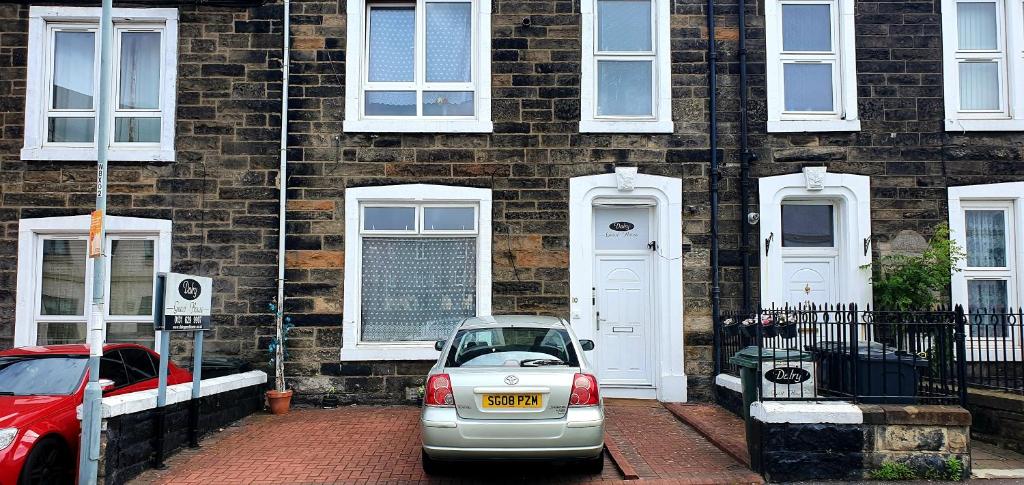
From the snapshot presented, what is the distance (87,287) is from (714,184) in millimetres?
9238

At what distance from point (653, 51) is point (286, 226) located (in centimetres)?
602

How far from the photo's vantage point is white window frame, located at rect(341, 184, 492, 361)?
1079cm

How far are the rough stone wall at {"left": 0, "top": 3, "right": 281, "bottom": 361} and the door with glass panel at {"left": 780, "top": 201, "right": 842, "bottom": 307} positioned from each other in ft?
24.7

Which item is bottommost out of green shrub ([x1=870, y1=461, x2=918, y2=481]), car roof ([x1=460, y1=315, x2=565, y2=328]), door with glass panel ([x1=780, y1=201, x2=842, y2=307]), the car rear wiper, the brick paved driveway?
the brick paved driveway

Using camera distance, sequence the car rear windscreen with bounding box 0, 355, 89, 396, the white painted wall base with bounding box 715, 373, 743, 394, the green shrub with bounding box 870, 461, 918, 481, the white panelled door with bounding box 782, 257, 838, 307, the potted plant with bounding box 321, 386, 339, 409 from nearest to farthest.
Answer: the green shrub with bounding box 870, 461, 918, 481
the car rear windscreen with bounding box 0, 355, 89, 396
the white painted wall base with bounding box 715, 373, 743, 394
the potted plant with bounding box 321, 386, 339, 409
the white panelled door with bounding box 782, 257, 838, 307

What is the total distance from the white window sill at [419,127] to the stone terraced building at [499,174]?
0.14ft

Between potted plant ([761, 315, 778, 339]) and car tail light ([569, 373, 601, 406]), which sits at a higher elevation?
potted plant ([761, 315, 778, 339])

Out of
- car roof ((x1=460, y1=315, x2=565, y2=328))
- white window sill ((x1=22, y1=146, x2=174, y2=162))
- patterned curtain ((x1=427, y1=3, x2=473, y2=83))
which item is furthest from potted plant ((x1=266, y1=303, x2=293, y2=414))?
patterned curtain ((x1=427, y1=3, x2=473, y2=83))

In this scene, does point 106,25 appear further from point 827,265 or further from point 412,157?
point 827,265

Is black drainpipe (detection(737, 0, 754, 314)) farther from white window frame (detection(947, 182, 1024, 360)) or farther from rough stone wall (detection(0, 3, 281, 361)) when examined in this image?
rough stone wall (detection(0, 3, 281, 361))

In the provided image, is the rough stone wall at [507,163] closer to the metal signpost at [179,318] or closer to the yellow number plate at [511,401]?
the metal signpost at [179,318]

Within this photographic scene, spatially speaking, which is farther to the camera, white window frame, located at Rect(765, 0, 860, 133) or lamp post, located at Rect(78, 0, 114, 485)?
white window frame, located at Rect(765, 0, 860, 133)

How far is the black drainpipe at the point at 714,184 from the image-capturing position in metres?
10.7

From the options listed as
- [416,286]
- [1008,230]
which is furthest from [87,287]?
[1008,230]
